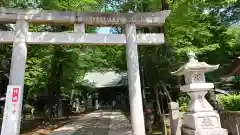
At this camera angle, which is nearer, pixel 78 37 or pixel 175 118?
pixel 175 118

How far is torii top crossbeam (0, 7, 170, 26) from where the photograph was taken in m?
10.1

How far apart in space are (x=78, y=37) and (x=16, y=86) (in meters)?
3.22

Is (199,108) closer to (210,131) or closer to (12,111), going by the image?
(210,131)

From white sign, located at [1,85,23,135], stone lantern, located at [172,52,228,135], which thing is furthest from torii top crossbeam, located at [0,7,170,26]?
white sign, located at [1,85,23,135]

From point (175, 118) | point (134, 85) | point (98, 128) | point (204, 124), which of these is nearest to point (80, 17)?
point (134, 85)

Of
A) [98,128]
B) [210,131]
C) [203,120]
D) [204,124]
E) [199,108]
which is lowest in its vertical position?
[98,128]

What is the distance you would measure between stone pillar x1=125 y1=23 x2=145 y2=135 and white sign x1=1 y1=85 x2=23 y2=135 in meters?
4.53

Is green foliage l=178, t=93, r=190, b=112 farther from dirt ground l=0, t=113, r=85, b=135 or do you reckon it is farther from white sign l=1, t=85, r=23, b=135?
white sign l=1, t=85, r=23, b=135

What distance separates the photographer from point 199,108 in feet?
29.2

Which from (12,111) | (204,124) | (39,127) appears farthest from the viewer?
(39,127)

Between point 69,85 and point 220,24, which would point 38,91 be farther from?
point 220,24

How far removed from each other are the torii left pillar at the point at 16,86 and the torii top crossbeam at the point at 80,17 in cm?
40

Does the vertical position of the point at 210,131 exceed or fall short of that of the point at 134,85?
it falls short

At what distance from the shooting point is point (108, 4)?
53.2 feet
